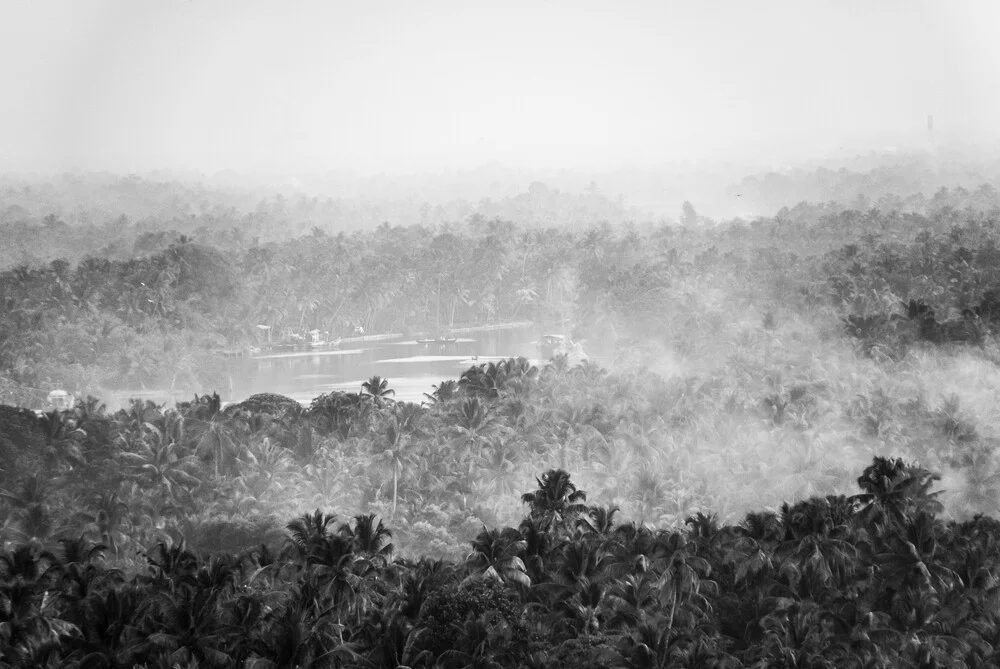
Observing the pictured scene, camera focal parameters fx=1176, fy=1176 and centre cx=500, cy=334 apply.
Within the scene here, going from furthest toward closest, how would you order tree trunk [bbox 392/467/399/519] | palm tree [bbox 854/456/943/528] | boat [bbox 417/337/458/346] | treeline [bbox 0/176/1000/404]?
boat [bbox 417/337/458/346] < treeline [bbox 0/176/1000/404] < tree trunk [bbox 392/467/399/519] < palm tree [bbox 854/456/943/528]

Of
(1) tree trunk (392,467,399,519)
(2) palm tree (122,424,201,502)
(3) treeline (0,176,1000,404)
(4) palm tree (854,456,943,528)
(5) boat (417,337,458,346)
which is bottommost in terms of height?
(1) tree trunk (392,467,399,519)

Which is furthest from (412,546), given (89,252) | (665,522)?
(89,252)

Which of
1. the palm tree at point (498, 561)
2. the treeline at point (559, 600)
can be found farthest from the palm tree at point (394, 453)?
the palm tree at point (498, 561)

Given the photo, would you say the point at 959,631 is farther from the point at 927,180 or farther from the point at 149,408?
the point at 927,180

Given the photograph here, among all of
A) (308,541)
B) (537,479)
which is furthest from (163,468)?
(537,479)

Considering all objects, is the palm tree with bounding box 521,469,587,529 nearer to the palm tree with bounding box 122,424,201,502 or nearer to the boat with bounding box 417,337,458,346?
the palm tree with bounding box 122,424,201,502

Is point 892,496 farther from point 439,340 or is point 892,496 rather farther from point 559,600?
point 439,340

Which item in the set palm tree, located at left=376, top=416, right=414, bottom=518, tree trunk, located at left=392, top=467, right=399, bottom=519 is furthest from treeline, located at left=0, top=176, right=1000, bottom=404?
tree trunk, located at left=392, top=467, right=399, bottom=519

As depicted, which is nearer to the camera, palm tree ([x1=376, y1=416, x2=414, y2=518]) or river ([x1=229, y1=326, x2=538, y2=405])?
palm tree ([x1=376, y1=416, x2=414, y2=518])
